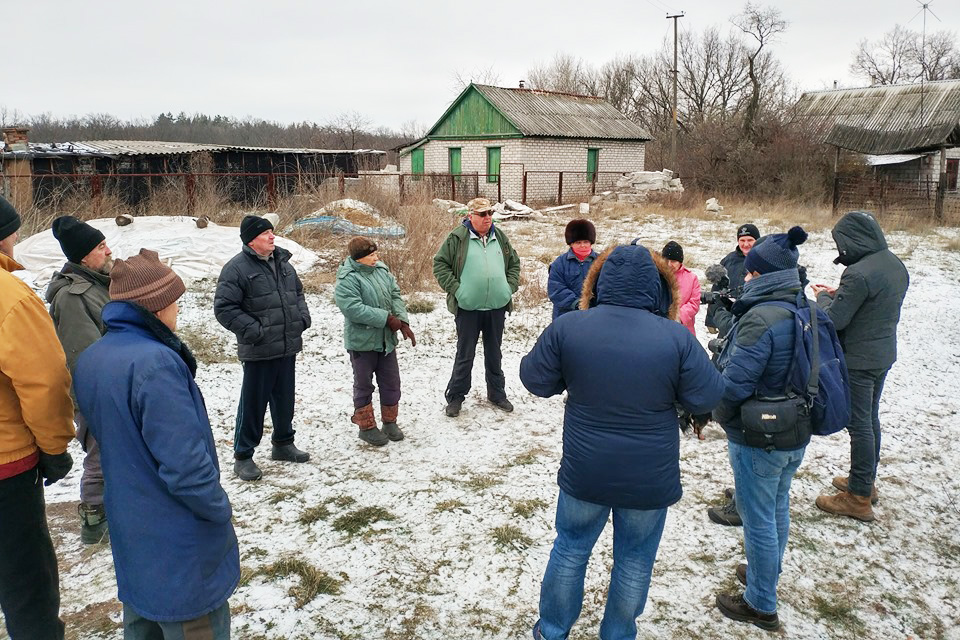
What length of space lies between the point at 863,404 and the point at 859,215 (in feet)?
3.64

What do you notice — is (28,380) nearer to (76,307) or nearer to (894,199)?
(76,307)

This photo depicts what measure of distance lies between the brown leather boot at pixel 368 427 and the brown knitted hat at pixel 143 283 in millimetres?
2789

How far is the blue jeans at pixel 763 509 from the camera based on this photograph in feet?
8.75

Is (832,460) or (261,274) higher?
(261,274)

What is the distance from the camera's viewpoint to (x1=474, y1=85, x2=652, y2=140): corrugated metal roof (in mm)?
24422

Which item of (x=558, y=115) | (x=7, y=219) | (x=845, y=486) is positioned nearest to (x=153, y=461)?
(x=7, y=219)

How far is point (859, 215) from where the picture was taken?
11.5ft

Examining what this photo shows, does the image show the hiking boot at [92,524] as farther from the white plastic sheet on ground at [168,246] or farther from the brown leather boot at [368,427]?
the white plastic sheet on ground at [168,246]

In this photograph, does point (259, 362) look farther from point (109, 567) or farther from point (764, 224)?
point (764, 224)

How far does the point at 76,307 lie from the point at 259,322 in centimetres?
104

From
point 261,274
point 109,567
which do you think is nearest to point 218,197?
point 261,274

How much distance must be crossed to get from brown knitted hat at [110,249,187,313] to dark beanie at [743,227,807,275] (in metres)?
2.35

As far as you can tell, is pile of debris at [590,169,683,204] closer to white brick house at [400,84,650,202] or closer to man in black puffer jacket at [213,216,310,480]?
white brick house at [400,84,650,202]

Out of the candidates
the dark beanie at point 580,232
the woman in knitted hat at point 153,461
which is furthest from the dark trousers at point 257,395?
the dark beanie at point 580,232
